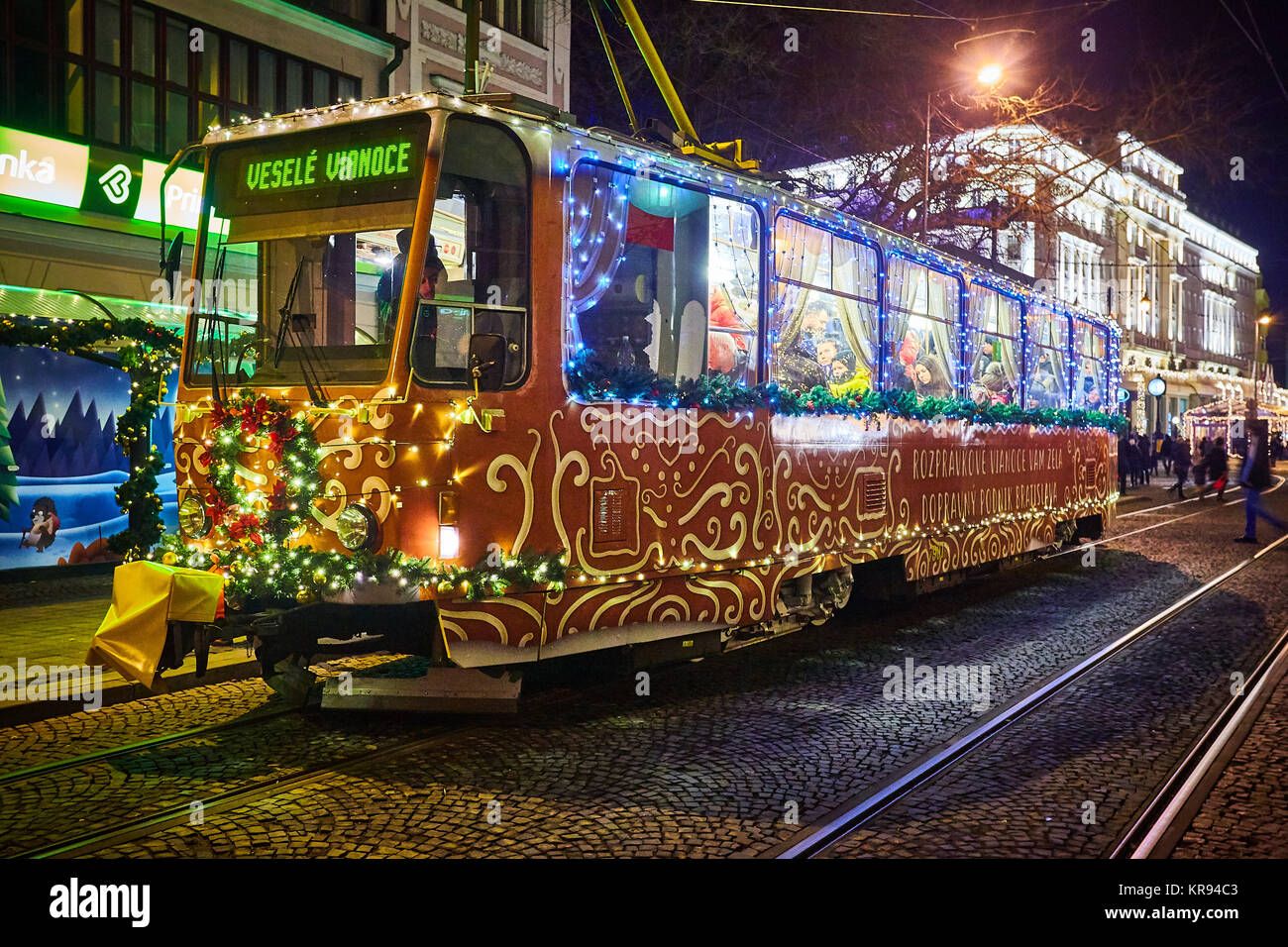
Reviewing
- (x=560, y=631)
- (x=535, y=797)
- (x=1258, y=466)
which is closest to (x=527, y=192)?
(x=560, y=631)

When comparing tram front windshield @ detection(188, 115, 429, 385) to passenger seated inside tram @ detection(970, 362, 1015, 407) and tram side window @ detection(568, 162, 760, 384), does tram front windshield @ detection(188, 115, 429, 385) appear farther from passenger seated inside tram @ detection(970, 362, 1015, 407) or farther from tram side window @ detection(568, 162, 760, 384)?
passenger seated inside tram @ detection(970, 362, 1015, 407)

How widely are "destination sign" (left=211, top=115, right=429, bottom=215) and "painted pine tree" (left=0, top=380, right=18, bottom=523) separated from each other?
21.5 feet

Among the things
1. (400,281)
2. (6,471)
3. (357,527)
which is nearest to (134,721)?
(357,527)

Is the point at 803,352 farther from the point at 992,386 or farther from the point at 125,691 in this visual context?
the point at 125,691

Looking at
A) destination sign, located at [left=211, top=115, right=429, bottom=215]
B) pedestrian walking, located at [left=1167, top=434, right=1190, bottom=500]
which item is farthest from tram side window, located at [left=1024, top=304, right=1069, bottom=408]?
pedestrian walking, located at [left=1167, top=434, right=1190, bottom=500]

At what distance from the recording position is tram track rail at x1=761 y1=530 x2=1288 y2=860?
15.1ft

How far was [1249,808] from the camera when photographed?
5.05 metres

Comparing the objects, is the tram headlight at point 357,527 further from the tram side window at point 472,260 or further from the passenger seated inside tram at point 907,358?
the passenger seated inside tram at point 907,358

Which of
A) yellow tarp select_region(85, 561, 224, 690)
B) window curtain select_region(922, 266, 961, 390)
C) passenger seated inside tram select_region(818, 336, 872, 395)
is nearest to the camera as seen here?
yellow tarp select_region(85, 561, 224, 690)

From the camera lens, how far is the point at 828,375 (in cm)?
855

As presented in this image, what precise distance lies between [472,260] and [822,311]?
11.1 ft

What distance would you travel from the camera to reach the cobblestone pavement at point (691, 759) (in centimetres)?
457
